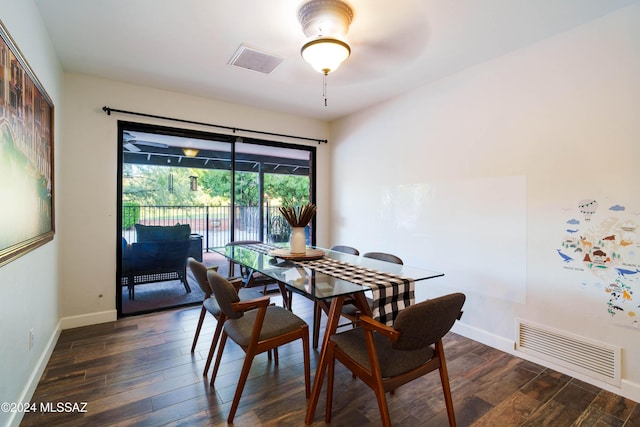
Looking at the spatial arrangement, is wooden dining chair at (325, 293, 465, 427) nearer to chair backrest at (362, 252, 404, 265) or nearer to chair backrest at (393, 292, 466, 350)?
chair backrest at (393, 292, 466, 350)

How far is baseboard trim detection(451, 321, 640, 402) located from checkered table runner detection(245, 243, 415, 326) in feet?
4.40

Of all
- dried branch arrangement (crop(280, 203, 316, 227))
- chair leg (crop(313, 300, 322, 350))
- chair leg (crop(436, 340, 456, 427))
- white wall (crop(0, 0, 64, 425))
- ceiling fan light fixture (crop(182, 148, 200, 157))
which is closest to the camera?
white wall (crop(0, 0, 64, 425))

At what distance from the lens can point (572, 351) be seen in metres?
2.20

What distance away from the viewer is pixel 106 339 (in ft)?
8.93

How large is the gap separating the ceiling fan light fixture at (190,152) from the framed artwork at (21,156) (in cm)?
152

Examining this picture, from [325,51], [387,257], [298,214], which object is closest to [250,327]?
[298,214]

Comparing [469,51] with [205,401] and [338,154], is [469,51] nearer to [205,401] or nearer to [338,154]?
[338,154]

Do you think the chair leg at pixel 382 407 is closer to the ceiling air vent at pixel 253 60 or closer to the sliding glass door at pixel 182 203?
the ceiling air vent at pixel 253 60

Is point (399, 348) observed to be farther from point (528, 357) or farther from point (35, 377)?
point (35, 377)

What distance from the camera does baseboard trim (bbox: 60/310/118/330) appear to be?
2941 millimetres

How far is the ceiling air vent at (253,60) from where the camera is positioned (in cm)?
253

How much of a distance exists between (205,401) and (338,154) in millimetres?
3525

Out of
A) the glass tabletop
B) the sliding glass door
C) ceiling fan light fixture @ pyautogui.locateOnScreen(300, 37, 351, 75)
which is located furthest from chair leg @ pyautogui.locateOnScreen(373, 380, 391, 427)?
the sliding glass door

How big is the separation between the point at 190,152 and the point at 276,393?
2.97 m
